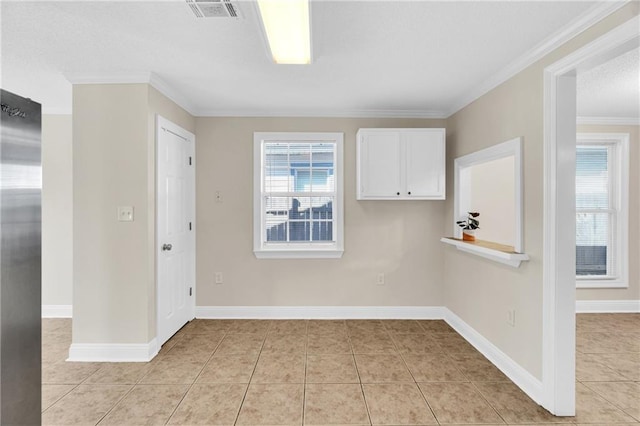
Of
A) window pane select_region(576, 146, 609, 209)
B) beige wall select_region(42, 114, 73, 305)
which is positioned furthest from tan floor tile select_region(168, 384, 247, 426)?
window pane select_region(576, 146, 609, 209)

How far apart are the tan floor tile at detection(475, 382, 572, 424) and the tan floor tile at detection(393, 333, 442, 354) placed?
0.61 meters

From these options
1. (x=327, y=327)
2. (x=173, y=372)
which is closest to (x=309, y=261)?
(x=327, y=327)

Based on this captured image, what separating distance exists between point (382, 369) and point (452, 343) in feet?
3.09

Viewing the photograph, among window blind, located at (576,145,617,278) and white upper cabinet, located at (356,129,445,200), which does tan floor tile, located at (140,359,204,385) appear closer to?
white upper cabinet, located at (356,129,445,200)

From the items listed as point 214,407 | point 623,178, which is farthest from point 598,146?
point 214,407

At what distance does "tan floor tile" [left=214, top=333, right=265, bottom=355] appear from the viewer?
9.70 ft

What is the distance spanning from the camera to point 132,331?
2.78m

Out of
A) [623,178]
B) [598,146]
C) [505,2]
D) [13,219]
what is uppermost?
[505,2]

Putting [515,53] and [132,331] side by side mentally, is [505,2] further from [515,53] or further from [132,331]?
[132,331]

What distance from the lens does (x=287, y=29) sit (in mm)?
1830

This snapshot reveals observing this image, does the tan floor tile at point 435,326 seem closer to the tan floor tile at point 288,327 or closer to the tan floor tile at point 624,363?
the tan floor tile at point 624,363

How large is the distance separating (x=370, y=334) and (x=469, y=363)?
97 centimetres

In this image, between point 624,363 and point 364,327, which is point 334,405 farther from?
point 624,363

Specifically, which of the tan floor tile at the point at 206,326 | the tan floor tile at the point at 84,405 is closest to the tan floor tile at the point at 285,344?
the tan floor tile at the point at 206,326
